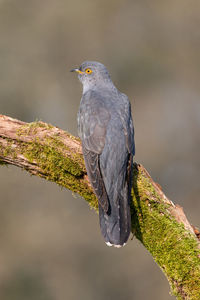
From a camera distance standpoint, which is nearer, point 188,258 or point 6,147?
point 188,258

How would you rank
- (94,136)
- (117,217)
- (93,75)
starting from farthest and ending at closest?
(93,75)
(94,136)
(117,217)

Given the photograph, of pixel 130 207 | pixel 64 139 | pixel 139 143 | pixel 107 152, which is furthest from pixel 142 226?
pixel 139 143

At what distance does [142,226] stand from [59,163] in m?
1.06

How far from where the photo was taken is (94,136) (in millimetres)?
5078

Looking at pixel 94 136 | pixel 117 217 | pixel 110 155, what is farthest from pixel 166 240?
pixel 94 136

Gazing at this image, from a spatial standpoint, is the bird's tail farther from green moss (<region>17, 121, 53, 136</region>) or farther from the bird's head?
the bird's head

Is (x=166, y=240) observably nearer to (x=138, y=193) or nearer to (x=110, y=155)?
(x=138, y=193)

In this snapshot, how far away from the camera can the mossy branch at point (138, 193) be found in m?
4.52

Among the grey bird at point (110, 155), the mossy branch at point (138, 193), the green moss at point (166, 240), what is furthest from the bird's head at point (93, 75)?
the green moss at point (166, 240)

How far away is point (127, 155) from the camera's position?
5004 mm

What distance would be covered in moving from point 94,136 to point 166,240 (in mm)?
1340

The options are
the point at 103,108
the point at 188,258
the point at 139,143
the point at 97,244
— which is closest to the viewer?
the point at 188,258

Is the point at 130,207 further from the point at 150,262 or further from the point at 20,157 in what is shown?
the point at 150,262

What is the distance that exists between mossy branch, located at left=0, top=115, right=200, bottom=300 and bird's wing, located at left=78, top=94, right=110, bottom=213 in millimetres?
137
